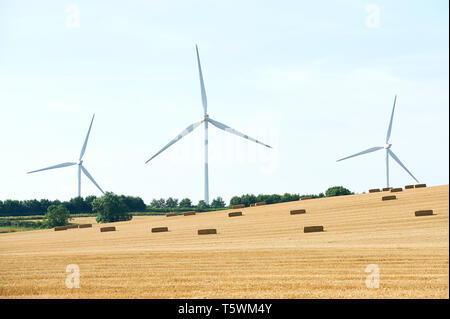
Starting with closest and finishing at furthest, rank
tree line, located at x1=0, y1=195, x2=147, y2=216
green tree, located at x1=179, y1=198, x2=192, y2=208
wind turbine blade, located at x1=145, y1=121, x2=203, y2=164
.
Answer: wind turbine blade, located at x1=145, y1=121, x2=203, y2=164 < tree line, located at x1=0, y1=195, x2=147, y2=216 < green tree, located at x1=179, y1=198, x2=192, y2=208

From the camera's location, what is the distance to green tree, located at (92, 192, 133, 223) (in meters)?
136

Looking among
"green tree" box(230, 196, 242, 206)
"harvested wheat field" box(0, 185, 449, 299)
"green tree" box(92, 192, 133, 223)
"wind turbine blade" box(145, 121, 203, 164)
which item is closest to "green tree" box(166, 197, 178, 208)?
"green tree" box(230, 196, 242, 206)

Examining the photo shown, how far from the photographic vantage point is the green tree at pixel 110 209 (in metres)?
136

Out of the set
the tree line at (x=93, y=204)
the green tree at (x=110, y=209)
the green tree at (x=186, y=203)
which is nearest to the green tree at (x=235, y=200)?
the tree line at (x=93, y=204)

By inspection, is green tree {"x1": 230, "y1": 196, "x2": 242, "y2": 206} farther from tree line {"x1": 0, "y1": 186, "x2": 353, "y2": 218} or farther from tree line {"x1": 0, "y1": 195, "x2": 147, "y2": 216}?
tree line {"x1": 0, "y1": 195, "x2": 147, "y2": 216}

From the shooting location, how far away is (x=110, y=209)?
136m

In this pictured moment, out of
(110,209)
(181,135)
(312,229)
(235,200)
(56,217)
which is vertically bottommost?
(56,217)

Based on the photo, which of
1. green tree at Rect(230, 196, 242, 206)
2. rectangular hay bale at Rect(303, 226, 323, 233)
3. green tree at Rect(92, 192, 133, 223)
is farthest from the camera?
green tree at Rect(230, 196, 242, 206)

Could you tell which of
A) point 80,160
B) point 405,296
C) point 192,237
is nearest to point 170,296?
point 405,296

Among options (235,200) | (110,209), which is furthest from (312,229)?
(235,200)

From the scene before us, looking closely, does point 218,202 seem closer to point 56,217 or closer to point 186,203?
point 186,203

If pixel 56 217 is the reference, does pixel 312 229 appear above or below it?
above

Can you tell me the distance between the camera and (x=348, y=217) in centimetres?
5244

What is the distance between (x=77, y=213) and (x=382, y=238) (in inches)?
5429
